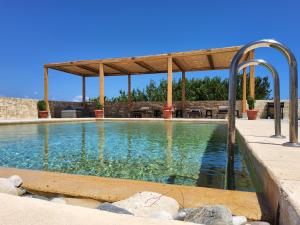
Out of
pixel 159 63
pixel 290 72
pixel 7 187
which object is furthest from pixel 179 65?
pixel 7 187

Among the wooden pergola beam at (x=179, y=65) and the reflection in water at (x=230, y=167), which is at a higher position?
the wooden pergola beam at (x=179, y=65)

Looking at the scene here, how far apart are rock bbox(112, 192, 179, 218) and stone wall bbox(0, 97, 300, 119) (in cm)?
1225

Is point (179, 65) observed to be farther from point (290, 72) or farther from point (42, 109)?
point (290, 72)

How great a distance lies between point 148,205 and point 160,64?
497 inches

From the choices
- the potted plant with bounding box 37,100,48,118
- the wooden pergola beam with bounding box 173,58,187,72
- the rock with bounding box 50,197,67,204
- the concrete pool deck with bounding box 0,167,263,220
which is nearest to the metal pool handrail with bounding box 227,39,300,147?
the concrete pool deck with bounding box 0,167,263,220

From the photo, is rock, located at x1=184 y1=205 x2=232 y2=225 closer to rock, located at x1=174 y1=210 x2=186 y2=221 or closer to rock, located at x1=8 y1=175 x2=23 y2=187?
rock, located at x1=174 y1=210 x2=186 y2=221

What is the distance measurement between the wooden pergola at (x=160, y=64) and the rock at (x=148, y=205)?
393 inches

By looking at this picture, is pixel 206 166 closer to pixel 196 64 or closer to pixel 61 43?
pixel 196 64

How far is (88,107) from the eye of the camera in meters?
17.7

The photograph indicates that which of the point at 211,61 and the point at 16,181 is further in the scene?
the point at 211,61

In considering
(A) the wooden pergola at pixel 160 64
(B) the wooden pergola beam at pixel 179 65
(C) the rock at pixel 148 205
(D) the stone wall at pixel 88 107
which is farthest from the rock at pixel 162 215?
(D) the stone wall at pixel 88 107

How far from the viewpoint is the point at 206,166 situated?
292 centimetres

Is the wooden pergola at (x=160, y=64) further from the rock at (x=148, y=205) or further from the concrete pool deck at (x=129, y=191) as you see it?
the rock at (x=148, y=205)

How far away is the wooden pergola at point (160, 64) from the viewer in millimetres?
11116
